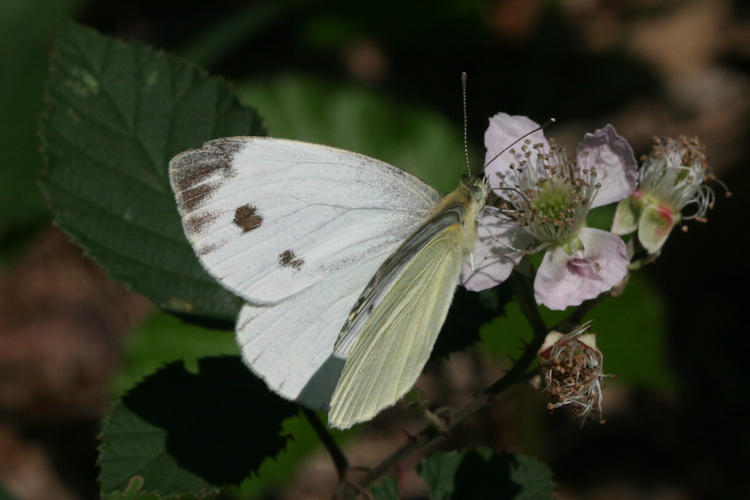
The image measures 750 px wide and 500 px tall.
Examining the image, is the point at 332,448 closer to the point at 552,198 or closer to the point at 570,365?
the point at 570,365

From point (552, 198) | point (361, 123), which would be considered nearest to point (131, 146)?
point (552, 198)

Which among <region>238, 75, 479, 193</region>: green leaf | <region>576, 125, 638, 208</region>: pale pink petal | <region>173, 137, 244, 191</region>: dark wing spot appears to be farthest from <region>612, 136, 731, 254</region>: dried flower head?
<region>238, 75, 479, 193</region>: green leaf

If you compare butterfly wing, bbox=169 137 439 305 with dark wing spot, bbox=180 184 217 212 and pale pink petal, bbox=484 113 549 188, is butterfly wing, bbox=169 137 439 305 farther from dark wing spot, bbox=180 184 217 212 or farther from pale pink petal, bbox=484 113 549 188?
pale pink petal, bbox=484 113 549 188

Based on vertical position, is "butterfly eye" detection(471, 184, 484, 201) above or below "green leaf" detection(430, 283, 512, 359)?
above

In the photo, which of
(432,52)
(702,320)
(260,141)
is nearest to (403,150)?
(432,52)

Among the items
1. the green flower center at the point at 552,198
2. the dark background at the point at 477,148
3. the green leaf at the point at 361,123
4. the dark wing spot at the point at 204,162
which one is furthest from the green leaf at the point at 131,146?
the green leaf at the point at 361,123
